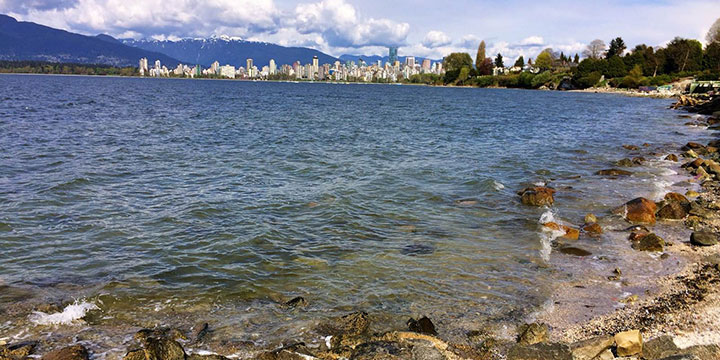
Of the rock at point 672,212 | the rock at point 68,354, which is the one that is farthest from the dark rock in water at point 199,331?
the rock at point 672,212

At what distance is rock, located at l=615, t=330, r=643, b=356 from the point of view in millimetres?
6809

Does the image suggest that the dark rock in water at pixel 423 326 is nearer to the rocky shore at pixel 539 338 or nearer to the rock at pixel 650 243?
the rocky shore at pixel 539 338

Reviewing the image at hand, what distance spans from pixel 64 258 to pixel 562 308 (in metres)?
11.8

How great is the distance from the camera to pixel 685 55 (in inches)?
5522

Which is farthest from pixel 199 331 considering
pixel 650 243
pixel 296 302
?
pixel 650 243

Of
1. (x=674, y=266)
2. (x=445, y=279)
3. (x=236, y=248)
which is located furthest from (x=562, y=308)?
(x=236, y=248)

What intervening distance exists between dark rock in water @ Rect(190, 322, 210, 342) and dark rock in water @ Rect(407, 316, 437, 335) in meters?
3.70

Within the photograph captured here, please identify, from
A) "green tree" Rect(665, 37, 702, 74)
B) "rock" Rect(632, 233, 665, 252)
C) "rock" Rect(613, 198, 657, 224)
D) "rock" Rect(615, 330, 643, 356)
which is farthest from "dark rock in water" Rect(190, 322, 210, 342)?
"green tree" Rect(665, 37, 702, 74)

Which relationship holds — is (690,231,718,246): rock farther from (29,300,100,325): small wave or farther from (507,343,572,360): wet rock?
(29,300,100,325): small wave

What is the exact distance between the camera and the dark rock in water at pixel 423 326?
819cm

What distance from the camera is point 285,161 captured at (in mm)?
25953

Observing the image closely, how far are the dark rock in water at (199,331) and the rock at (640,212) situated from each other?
536 inches

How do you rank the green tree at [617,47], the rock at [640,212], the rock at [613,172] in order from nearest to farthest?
the rock at [640,212] < the rock at [613,172] < the green tree at [617,47]

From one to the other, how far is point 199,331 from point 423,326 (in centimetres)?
404
